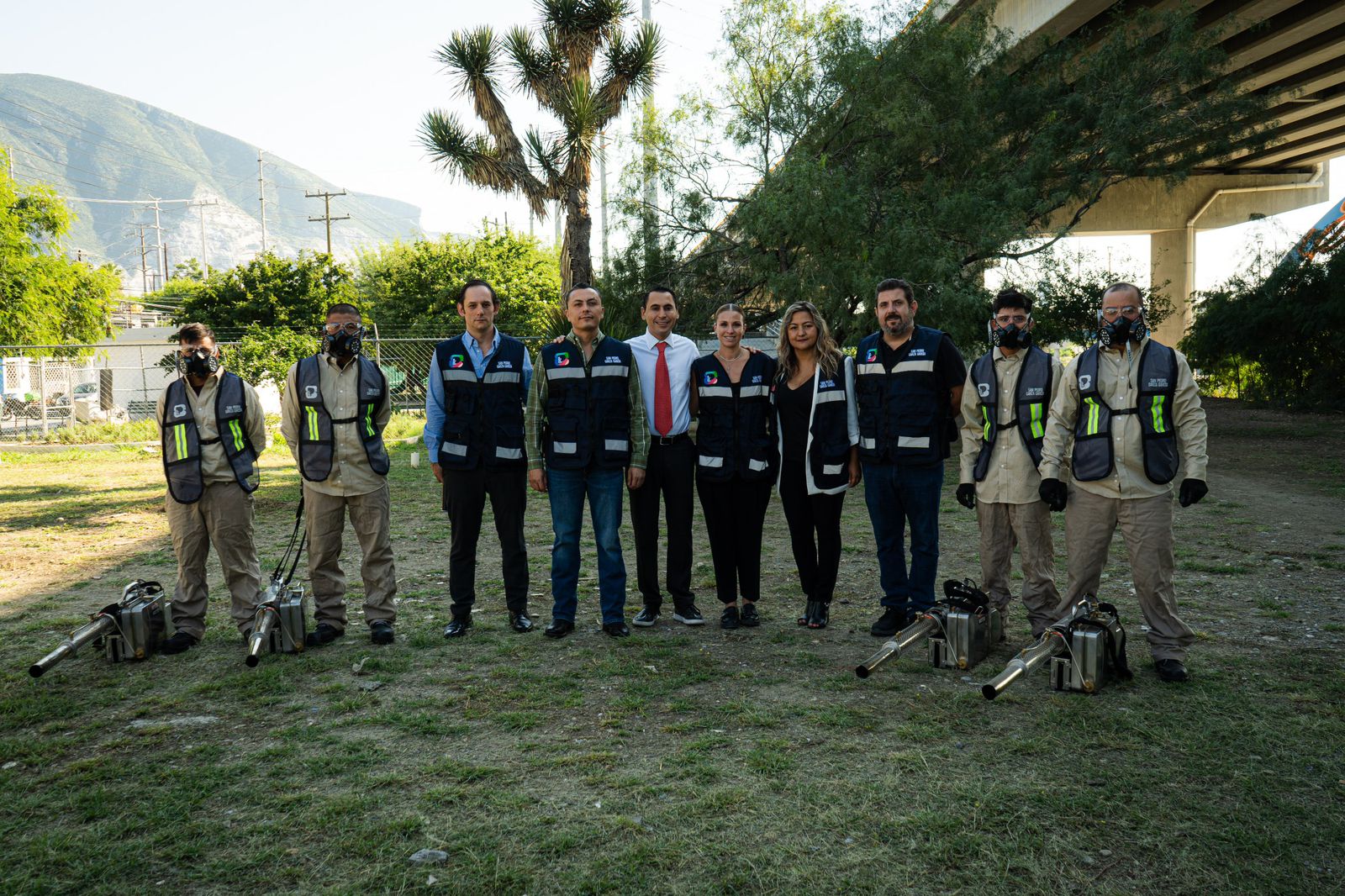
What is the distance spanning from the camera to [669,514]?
6125 millimetres

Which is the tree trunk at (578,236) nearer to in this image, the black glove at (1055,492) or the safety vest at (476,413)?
the safety vest at (476,413)

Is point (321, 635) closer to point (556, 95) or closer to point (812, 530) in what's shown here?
point (812, 530)

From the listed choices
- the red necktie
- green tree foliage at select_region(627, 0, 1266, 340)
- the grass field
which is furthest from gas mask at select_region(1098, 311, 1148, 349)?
green tree foliage at select_region(627, 0, 1266, 340)

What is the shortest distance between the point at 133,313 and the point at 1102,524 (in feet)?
227

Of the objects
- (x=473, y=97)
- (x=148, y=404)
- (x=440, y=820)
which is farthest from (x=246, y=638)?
(x=148, y=404)

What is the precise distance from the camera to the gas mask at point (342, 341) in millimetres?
5816

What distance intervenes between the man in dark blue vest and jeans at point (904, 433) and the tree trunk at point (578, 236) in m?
11.7

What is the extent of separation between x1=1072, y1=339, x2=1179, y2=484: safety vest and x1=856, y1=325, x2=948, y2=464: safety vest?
2.77ft

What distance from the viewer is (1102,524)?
16.7ft

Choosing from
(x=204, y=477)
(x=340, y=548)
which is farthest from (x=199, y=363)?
(x=340, y=548)

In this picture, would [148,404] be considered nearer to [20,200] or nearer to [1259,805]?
[20,200]

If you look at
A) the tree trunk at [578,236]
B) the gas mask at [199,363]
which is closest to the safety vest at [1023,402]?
the gas mask at [199,363]

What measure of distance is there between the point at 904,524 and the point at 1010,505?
0.62 m

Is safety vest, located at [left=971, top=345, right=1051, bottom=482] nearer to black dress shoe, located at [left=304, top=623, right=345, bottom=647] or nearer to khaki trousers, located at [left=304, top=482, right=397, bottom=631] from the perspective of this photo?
khaki trousers, located at [left=304, top=482, right=397, bottom=631]
